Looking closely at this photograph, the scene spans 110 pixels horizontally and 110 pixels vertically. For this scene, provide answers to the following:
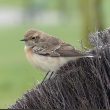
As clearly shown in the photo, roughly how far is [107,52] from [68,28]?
2660 centimetres

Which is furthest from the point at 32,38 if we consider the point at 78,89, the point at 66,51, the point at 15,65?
the point at 15,65

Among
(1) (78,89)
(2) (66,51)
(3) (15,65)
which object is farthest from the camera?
(3) (15,65)

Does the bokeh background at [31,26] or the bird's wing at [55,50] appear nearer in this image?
the bird's wing at [55,50]

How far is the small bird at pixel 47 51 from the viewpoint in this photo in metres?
11.1

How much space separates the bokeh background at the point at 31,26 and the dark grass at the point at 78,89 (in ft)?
28.4

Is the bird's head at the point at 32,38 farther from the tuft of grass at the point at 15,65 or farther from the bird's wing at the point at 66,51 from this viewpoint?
the tuft of grass at the point at 15,65

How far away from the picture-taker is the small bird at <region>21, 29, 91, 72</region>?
11.1 metres

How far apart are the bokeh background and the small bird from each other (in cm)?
616

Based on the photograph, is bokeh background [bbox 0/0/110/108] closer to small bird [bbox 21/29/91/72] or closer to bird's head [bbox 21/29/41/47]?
bird's head [bbox 21/29/41/47]

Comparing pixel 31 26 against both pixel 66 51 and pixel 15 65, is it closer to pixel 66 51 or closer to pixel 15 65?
pixel 15 65

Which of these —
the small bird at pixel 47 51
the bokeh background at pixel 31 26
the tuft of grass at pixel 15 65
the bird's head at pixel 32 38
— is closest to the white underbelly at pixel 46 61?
the small bird at pixel 47 51

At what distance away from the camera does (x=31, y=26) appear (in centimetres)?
3456

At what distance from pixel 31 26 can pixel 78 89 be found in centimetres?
2557

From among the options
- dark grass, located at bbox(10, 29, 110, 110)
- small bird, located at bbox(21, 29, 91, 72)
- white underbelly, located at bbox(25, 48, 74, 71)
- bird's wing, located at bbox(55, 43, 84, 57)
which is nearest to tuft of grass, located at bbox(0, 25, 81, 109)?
small bird, located at bbox(21, 29, 91, 72)
